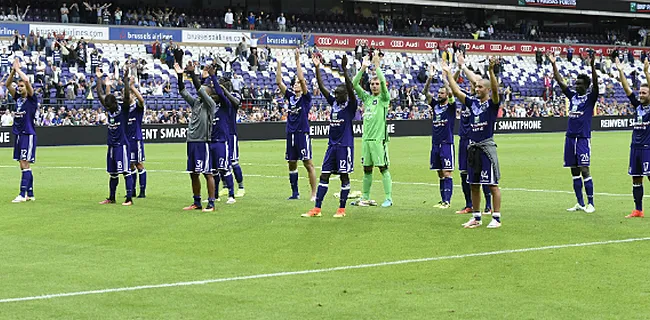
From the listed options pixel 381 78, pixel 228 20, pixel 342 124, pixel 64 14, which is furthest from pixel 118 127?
pixel 228 20

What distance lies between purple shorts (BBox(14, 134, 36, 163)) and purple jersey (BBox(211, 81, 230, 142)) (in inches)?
161

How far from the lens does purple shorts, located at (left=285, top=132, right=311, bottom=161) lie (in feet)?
63.1

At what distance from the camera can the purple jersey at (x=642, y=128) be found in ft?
52.4

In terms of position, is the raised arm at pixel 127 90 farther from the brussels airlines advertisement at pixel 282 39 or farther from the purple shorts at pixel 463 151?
the brussels airlines advertisement at pixel 282 39

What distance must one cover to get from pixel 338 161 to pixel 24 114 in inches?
276

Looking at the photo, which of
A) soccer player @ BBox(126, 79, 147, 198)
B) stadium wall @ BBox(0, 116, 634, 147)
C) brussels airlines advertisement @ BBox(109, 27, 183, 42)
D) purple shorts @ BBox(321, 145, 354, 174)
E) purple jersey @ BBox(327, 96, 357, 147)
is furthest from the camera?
brussels airlines advertisement @ BBox(109, 27, 183, 42)

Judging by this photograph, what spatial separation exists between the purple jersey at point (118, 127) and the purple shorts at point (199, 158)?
205cm

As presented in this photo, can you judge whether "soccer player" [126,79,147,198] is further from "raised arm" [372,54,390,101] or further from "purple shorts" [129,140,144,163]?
"raised arm" [372,54,390,101]

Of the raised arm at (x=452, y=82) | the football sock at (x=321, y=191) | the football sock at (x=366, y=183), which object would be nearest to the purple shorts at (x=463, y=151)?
the football sock at (x=366, y=183)

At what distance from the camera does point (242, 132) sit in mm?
47906

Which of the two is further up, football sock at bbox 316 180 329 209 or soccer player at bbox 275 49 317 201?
soccer player at bbox 275 49 317 201

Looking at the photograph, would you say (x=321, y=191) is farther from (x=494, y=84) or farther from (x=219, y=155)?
(x=494, y=84)

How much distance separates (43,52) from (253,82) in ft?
39.7

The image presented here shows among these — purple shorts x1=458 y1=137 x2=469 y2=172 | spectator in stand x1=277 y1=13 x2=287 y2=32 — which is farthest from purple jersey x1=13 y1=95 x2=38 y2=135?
spectator in stand x1=277 y1=13 x2=287 y2=32
